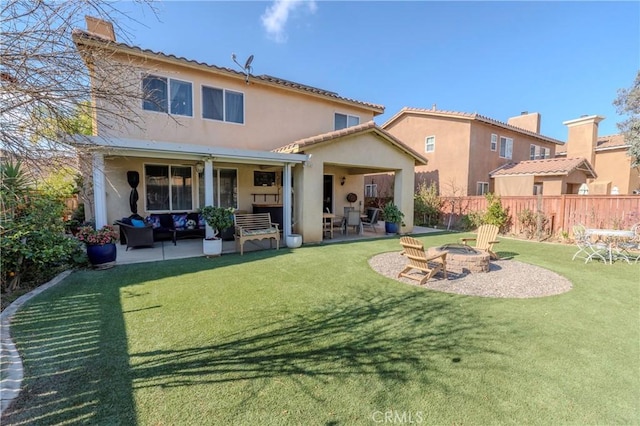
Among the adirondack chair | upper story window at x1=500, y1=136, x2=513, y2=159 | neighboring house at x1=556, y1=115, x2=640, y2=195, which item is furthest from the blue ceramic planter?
neighboring house at x1=556, y1=115, x2=640, y2=195

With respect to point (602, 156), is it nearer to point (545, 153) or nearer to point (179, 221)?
point (545, 153)

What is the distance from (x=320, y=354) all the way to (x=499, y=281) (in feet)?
16.5

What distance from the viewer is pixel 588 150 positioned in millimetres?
20781

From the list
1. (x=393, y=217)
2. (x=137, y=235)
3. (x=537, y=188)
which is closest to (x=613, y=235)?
(x=393, y=217)

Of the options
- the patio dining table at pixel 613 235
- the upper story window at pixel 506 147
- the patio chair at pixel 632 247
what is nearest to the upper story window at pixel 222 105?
the patio dining table at pixel 613 235

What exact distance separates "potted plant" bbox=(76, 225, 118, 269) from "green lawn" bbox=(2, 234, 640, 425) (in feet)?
2.87

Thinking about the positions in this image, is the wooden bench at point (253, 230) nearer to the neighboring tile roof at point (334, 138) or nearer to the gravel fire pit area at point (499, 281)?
the neighboring tile roof at point (334, 138)

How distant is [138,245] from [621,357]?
10.9 metres

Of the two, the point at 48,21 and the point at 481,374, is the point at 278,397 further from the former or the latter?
the point at 48,21

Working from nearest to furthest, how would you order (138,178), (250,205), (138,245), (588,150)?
1. (138,245)
2. (138,178)
3. (250,205)
4. (588,150)

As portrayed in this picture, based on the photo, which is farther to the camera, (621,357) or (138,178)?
(138,178)

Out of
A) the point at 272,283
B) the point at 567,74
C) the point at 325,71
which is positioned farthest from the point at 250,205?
the point at 567,74

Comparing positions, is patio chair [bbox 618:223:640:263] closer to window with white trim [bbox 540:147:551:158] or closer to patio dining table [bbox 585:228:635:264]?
patio dining table [bbox 585:228:635:264]
